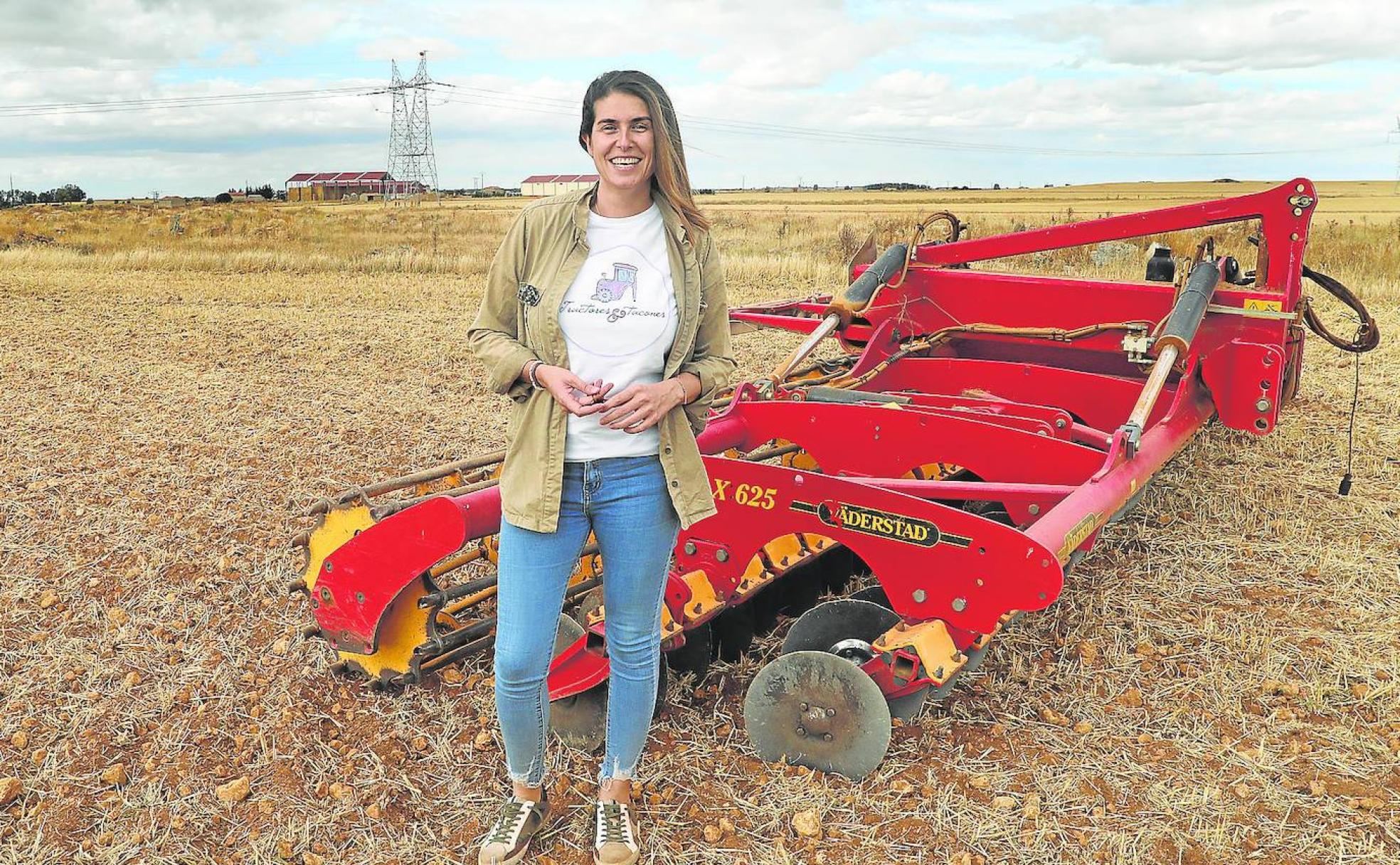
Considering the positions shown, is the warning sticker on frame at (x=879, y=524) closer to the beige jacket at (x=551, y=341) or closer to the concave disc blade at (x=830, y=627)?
the concave disc blade at (x=830, y=627)

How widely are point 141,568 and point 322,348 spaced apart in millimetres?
5598

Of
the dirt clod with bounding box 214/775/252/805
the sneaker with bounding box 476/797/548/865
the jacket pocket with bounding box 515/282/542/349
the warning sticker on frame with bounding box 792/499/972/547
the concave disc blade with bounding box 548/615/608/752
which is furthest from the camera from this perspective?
the concave disc blade with bounding box 548/615/608/752

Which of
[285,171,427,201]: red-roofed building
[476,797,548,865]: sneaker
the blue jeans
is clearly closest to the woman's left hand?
the blue jeans

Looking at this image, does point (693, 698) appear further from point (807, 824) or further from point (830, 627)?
point (807, 824)

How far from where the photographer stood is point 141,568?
4.68 meters

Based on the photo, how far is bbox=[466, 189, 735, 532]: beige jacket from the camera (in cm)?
235

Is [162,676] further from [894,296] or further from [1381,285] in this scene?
[1381,285]

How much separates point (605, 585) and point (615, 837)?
70cm

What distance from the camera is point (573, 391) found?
A: 2.29 meters

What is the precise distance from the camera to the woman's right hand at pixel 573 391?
225 cm

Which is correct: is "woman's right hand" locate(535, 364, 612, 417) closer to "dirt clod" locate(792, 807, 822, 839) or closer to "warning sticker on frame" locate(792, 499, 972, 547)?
"warning sticker on frame" locate(792, 499, 972, 547)

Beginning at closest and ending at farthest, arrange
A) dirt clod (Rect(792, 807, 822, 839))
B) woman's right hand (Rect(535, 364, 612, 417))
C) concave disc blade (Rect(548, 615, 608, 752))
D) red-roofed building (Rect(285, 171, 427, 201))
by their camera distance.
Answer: woman's right hand (Rect(535, 364, 612, 417)) < dirt clod (Rect(792, 807, 822, 839)) < concave disc blade (Rect(548, 615, 608, 752)) < red-roofed building (Rect(285, 171, 427, 201))

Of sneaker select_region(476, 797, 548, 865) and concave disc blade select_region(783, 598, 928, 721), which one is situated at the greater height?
concave disc blade select_region(783, 598, 928, 721)

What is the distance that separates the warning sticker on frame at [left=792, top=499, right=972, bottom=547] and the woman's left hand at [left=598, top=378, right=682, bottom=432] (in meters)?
0.97
